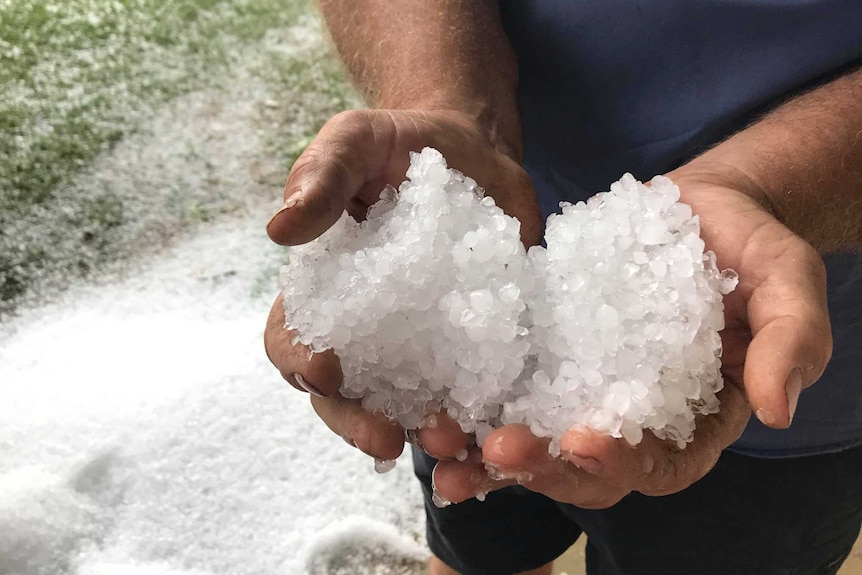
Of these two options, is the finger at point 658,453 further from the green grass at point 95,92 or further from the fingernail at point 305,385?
the green grass at point 95,92

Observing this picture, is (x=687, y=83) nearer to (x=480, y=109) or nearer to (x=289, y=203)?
(x=480, y=109)

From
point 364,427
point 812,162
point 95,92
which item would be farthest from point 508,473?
point 95,92

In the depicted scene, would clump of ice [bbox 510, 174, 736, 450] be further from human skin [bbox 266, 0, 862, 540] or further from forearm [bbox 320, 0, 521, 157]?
forearm [bbox 320, 0, 521, 157]

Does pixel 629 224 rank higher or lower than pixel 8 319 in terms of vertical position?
higher

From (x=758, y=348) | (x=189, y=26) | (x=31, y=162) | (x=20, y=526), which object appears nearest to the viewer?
(x=758, y=348)

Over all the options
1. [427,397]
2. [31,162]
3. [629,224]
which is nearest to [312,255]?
[427,397]

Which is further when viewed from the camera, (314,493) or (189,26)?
(189,26)

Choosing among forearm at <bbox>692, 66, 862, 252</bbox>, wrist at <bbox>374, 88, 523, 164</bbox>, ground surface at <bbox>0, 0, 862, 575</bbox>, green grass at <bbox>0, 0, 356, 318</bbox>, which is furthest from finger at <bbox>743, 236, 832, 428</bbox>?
green grass at <bbox>0, 0, 356, 318</bbox>

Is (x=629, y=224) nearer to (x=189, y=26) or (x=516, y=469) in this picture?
(x=516, y=469)
